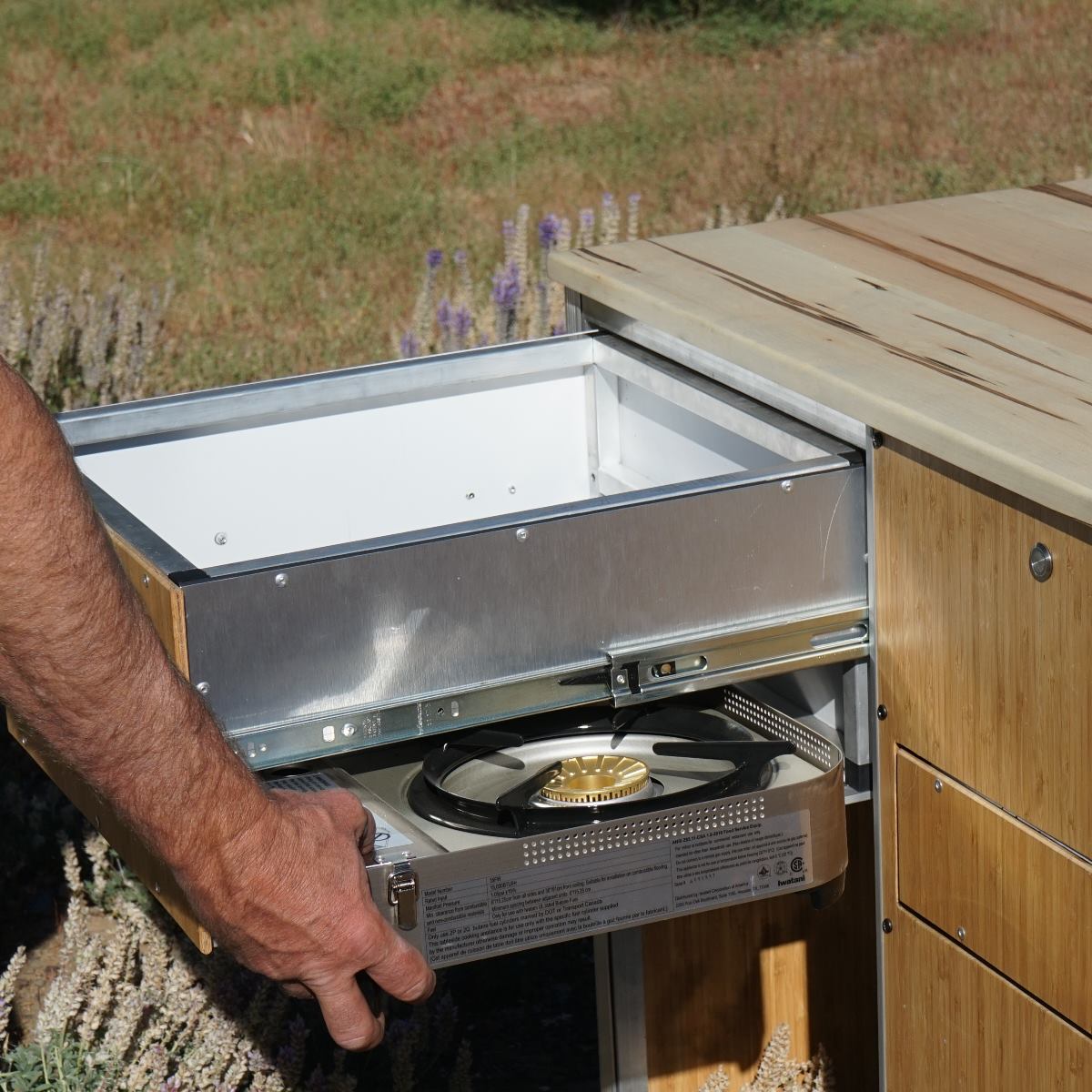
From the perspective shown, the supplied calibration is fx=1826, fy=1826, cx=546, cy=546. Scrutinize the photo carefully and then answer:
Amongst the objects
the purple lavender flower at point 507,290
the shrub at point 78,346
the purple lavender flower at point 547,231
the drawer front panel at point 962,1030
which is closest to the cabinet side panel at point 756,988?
the drawer front panel at point 962,1030

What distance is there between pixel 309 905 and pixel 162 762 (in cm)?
17

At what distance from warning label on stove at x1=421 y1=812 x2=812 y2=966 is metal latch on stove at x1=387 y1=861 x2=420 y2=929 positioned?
0.4 inches

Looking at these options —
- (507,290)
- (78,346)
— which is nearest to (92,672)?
(507,290)

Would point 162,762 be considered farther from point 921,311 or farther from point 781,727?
point 921,311

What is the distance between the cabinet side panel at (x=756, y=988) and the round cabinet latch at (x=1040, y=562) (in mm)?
857

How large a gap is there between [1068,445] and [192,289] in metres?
5.29

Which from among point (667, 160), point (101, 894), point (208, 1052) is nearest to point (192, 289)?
point (667, 160)

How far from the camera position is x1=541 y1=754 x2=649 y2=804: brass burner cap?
5.56 ft

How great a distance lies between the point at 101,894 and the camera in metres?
3.12

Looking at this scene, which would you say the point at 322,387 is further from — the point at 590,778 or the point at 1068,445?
the point at 1068,445

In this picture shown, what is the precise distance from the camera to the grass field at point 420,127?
22.0 ft

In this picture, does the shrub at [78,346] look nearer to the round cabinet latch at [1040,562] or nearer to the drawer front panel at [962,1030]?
the drawer front panel at [962,1030]

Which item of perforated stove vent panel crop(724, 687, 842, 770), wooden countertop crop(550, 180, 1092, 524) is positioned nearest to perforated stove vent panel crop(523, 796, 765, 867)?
perforated stove vent panel crop(724, 687, 842, 770)

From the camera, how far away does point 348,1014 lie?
1.53 metres
